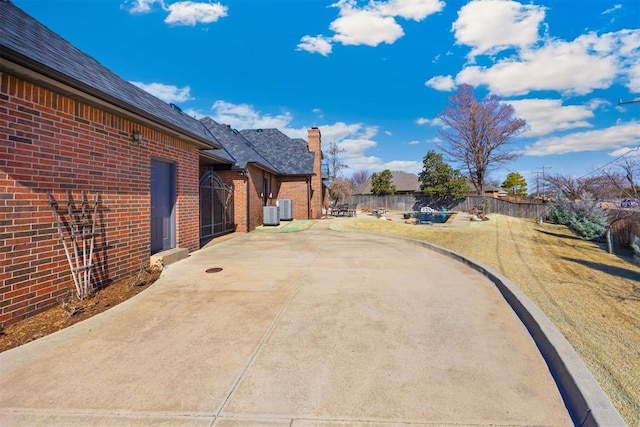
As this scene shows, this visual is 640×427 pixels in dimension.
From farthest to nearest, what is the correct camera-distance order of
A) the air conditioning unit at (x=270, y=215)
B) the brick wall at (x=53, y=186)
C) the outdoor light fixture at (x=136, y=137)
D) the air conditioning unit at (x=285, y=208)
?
the air conditioning unit at (x=285, y=208) → the air conditioning unit at (x=270, y=215) → the outdoor light fixture at (x=136, y=137) → the brick wall at (x=53, y=186)

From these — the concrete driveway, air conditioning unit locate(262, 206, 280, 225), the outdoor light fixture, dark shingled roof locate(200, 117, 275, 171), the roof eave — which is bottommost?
the concrete driveway

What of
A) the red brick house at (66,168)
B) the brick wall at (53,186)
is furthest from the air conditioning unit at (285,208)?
the brick wall at (53,186)

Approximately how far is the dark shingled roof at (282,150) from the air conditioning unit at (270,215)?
4.69 meters

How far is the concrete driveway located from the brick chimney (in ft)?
48.2

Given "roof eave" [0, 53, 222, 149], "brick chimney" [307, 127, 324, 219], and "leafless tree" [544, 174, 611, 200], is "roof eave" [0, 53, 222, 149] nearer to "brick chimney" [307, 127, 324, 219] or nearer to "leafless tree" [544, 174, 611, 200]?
"brick chimney" [307, 127, 324, 219]

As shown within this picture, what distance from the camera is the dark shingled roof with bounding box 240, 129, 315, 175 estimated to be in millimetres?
19016

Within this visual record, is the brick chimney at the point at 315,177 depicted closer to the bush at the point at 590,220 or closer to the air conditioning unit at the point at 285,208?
the air conditioning unit at the point at 285,208

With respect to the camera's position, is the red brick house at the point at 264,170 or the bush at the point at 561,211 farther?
the bush at the point at 561,211

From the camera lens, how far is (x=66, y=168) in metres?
4.17

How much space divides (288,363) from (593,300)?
523 centimetres

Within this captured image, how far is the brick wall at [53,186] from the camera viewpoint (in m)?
3.41

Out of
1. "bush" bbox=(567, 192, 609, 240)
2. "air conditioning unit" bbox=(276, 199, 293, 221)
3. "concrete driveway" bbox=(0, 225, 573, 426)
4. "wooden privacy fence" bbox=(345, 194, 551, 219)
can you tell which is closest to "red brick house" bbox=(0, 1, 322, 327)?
"concrete driveway" bbox=(0, 225, 573, 426)

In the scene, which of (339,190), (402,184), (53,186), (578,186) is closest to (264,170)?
(53,186)

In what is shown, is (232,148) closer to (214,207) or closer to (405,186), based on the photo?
(214,207)
